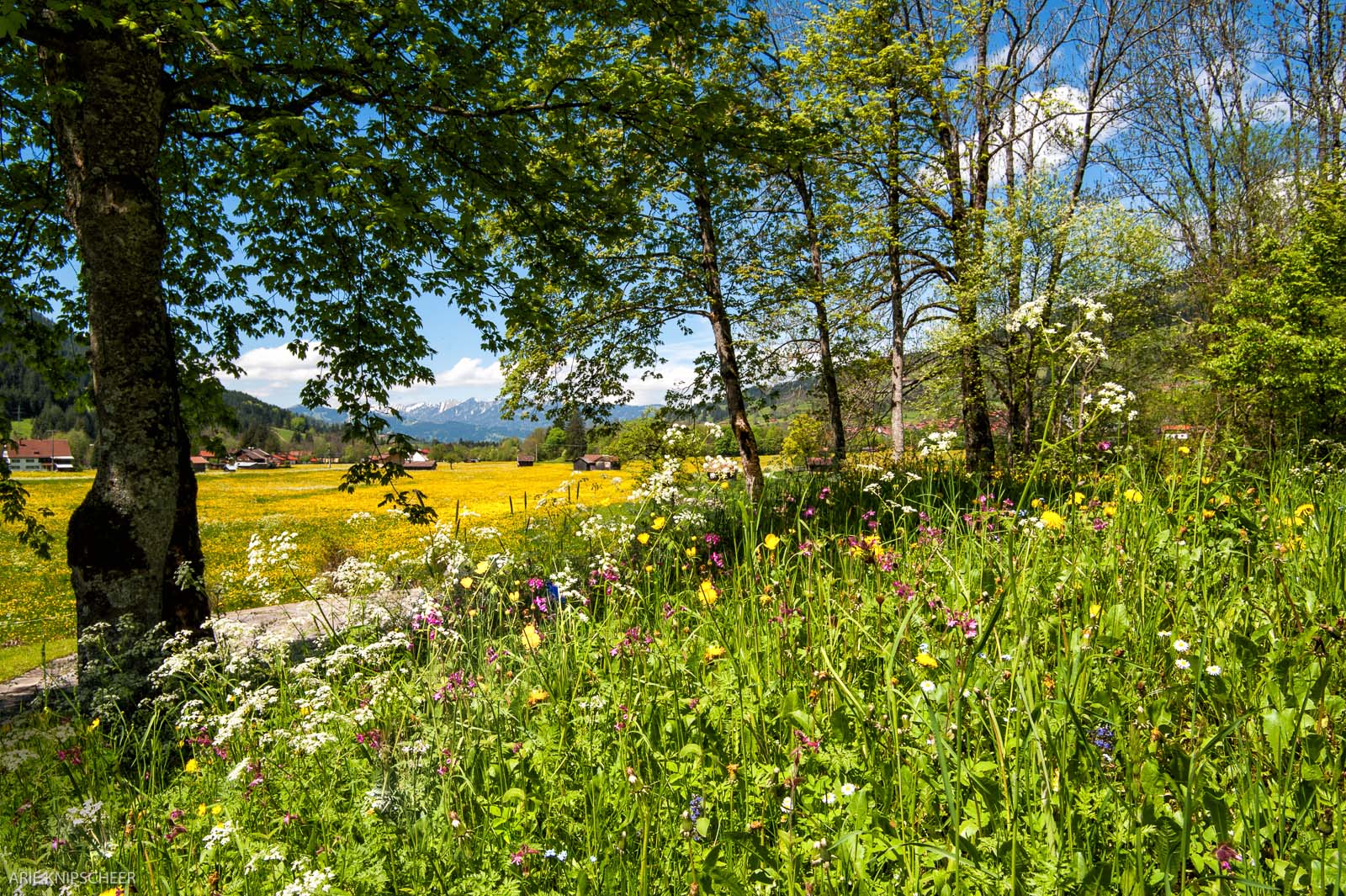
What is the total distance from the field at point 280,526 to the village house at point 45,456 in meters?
74.0

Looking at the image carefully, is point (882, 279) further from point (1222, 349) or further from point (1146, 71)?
point (1146, 71)

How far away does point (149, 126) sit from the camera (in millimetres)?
5234

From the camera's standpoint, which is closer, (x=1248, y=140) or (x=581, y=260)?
(x=581, y=260)

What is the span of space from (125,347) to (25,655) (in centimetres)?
1136

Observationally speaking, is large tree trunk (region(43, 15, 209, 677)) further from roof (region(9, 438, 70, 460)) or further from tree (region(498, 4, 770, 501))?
roof (region(9, 438, 70, 460))

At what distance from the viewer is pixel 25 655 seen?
11336 mm

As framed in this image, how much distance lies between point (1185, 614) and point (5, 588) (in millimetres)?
28052

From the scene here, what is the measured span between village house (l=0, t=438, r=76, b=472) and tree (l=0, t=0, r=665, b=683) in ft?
441

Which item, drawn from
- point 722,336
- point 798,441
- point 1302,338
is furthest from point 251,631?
point 798,441

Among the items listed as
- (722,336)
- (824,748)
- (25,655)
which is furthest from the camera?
(722,336)

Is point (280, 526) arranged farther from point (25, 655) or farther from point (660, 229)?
point (660, 229)

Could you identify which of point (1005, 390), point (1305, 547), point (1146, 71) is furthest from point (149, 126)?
point (1146, 71)

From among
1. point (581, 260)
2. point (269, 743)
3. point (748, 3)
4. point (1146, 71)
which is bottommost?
point (269, 743)

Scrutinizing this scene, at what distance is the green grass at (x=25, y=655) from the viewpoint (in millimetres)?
10250
